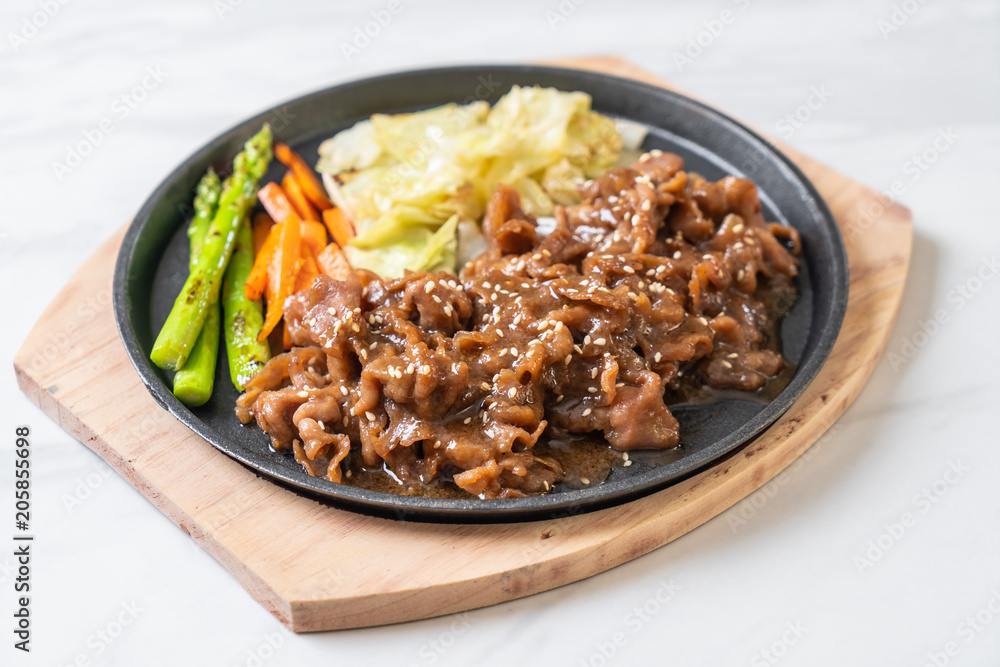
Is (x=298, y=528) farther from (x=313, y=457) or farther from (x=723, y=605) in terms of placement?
(x=723, y=605)

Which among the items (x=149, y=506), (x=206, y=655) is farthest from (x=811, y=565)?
(x=149, y=506)

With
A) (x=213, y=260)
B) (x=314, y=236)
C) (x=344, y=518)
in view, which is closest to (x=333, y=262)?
Answer: (x=314, y=236)

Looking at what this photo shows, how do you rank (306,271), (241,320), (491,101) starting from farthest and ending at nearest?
(491,101)
(306,271)
(241,320)

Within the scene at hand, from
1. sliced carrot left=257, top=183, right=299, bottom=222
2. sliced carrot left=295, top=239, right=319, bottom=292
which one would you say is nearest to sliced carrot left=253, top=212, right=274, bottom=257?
sliced carrot left=257, top=183, right=299, bottom=222

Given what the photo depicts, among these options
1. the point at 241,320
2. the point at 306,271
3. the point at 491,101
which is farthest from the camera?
the point at 491,101

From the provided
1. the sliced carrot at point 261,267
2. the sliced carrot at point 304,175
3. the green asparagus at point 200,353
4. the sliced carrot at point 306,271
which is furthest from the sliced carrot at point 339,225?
the green asparagus at point 200,353

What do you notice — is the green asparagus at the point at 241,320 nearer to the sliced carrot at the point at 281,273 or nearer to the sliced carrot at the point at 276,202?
the sliced carrot at the point at 281,273

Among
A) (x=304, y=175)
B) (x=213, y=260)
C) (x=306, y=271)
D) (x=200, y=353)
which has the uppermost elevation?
(x=304, y=175)

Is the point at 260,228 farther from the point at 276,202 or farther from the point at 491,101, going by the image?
the point at 491,101
